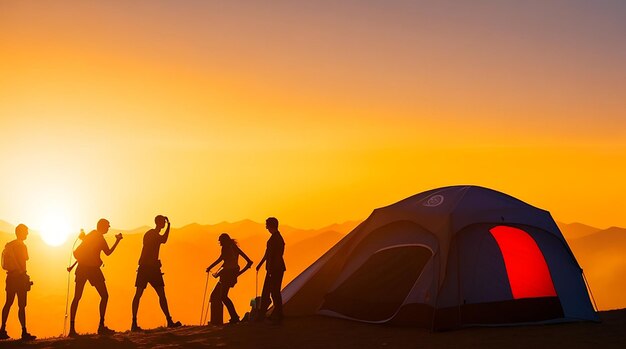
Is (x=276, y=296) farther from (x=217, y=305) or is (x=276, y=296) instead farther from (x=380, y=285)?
(x=380, y=285)

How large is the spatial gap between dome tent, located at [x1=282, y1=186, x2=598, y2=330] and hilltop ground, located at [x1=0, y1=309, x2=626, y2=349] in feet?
1.46

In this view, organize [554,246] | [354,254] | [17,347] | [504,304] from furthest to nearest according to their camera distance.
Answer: [354,254] → [554,246] → [504,304] → [17,347]

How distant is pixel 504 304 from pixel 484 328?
0.83 metres

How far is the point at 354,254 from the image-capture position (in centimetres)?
1529

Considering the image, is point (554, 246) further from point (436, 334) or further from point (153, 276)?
point (153, 276)

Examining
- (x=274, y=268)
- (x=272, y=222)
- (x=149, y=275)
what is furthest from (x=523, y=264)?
(x=149, y=275)

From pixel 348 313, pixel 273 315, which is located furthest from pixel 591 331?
pixel 273 315

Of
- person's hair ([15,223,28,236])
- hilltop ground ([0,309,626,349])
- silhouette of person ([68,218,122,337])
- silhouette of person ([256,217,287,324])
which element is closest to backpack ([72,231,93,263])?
silhouette of person ([68,218,122,337])

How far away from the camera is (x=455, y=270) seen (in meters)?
13.1

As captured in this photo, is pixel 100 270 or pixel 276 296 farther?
pixel 276 296

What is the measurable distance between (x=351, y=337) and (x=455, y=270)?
8.59 ft

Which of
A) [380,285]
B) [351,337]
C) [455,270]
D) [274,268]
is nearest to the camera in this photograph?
[351,337]

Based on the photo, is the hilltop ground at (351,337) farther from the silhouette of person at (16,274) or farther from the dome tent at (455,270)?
the silhouette of person at (16,274)

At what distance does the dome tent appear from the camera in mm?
13078
